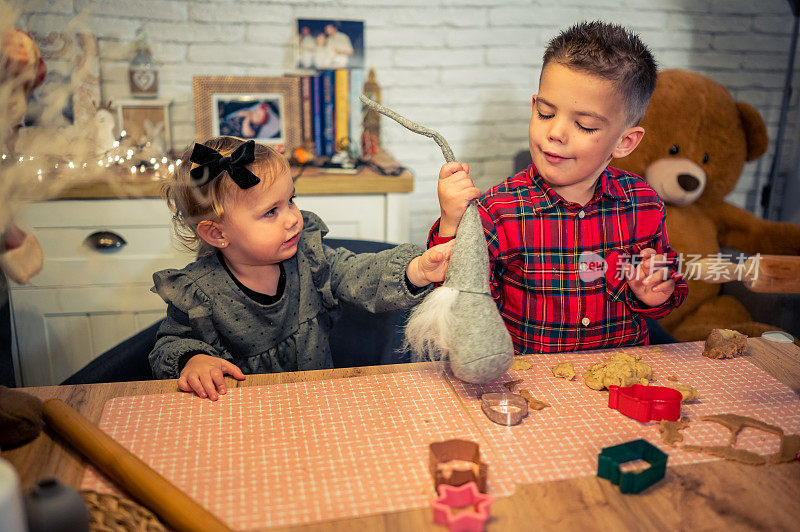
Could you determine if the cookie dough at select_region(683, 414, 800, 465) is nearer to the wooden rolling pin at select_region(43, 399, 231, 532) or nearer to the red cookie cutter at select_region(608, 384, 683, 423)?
the red cookie cutter at select_region(608, 384, 683, 423)

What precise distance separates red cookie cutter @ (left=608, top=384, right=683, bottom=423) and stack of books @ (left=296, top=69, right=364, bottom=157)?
153 cm

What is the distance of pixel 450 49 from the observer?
2430mm

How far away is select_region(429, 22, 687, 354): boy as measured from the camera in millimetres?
1259

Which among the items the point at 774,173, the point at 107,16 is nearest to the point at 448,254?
the point at 107,16

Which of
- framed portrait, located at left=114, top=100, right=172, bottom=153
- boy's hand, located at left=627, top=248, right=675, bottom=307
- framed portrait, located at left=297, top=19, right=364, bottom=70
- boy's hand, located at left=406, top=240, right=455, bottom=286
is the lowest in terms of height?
boy's hand, located at left=627, top=248, right=675, bottom=307

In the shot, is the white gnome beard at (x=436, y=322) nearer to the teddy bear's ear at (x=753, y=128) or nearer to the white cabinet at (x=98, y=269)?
the white cabinet at (x=98, y=269)

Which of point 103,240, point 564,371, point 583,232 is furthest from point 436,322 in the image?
point 103,240

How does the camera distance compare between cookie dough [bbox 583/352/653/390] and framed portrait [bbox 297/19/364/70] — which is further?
framed portrait [bbox 297/19/364/70]

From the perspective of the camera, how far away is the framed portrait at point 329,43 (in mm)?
2275

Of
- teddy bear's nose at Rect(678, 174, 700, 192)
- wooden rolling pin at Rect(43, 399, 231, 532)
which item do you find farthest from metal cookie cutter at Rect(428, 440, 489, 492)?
teddy bear's nose at Rect(678, 174, 700, 192)

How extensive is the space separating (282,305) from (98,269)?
0.96 meters

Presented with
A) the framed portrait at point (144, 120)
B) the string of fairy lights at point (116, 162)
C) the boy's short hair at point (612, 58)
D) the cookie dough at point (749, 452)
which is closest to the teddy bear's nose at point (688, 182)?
the boy's short hair at point (612, 58)

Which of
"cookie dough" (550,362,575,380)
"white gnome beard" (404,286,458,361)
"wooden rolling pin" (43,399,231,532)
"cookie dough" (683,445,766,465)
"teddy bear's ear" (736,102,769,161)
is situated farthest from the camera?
"teddy bear's ear" (736,102,769,161)

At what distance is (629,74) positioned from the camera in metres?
1.25
